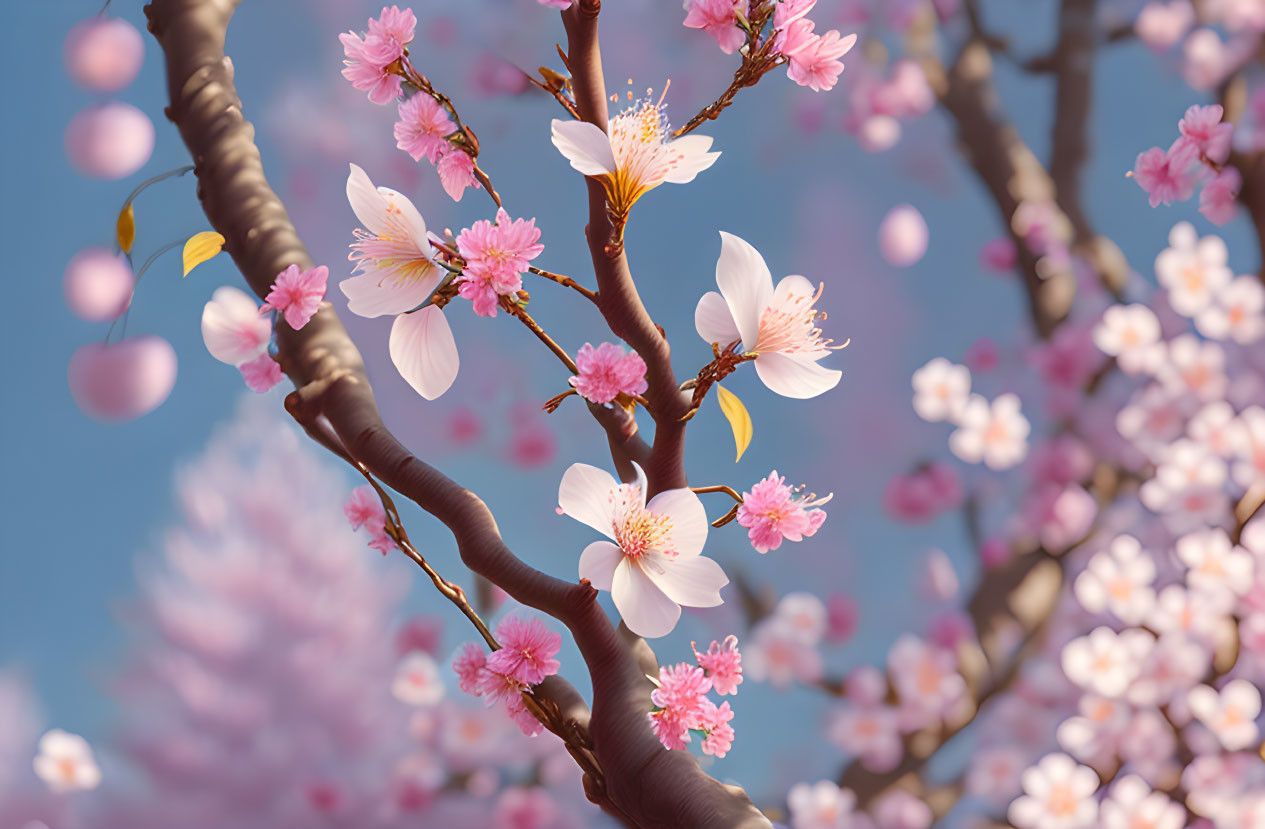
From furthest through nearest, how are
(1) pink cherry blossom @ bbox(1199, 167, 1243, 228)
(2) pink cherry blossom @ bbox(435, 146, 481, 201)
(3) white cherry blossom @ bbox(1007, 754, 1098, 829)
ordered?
(3) white cherry blossom @ bbox(1007, 754, 1098, 829) < (1) pink cherry blossom @ bbox(1199, 167, 1243, 228) < (2) pink cherry blossom @ bbox(435, 146, 481, 201)

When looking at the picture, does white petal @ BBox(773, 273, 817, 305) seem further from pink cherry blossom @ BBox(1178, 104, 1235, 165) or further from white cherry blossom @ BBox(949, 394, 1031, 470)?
white cherry blossom @ BBox(949, 394, 1031, 470)

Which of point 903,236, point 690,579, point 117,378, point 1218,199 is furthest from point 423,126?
point 1218,199

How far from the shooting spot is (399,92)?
0.63 metres

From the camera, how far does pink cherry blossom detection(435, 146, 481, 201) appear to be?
0.61 metres

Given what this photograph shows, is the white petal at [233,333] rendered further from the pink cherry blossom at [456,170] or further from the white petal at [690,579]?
the white petal at [690,579]

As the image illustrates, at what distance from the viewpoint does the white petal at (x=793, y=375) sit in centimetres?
58

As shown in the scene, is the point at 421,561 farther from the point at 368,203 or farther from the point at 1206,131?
the point at 1206,131

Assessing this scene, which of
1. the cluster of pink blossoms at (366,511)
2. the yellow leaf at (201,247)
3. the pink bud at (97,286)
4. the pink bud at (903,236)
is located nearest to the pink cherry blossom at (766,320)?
the cluster of pink blossoms at (366,511)

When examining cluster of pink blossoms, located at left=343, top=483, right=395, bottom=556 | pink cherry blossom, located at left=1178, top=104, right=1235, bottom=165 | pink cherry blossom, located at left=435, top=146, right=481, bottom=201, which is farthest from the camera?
pink cherry blossom, located at left=1178, top=104, right=1235, bottom=165

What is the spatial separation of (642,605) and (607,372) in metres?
0.15

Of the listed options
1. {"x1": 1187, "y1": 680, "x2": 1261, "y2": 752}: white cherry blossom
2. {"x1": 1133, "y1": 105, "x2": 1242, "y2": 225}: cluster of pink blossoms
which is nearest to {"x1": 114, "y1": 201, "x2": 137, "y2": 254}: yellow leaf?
{"x1": 1133, "y1": 105, "x2": 1242, "y2": 225}: cluster of pink blossoms

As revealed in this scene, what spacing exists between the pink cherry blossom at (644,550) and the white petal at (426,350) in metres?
0.13

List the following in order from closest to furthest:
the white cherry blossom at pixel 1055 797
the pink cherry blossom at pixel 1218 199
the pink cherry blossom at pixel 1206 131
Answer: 1. the pink cherry blossom at pixel 1206 131
2. the pink cherry blossom at pixel 1218 199
3. the white cherry blossom at pixel 1055 797

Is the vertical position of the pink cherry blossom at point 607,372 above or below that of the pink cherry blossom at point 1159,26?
below
